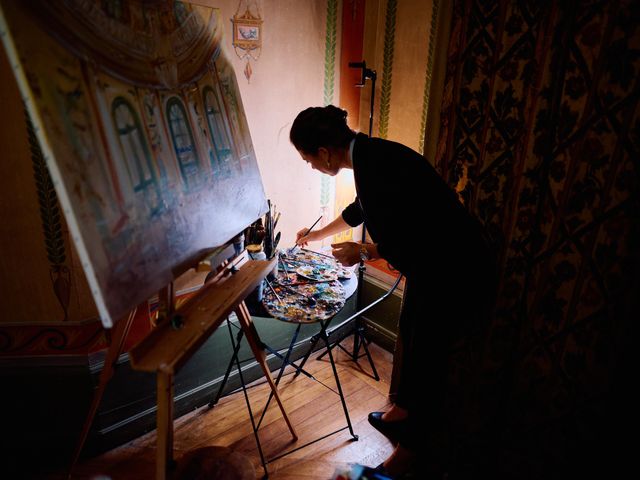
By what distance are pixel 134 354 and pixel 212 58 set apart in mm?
1044

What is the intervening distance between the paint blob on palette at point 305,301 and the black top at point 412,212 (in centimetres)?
34

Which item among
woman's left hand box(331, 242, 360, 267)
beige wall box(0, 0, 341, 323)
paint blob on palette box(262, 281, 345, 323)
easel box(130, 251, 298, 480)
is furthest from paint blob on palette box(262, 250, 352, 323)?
beige wall box(0, 0, 341, 323)

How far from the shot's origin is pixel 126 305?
963mm

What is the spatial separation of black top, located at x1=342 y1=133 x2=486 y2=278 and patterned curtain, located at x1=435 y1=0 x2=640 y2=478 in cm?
25

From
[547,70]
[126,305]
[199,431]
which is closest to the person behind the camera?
[126,305]

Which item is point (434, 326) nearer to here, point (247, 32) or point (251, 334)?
point (251, 334)

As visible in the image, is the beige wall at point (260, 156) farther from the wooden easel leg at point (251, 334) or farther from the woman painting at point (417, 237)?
the wooden easel leg at point (251, 334)

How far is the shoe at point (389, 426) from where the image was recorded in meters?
1.83

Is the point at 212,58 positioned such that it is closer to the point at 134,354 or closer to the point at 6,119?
the point at 6,119

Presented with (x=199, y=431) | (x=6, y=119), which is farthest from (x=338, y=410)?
(x=6, y=119)

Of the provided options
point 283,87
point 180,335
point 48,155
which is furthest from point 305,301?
point 283,87

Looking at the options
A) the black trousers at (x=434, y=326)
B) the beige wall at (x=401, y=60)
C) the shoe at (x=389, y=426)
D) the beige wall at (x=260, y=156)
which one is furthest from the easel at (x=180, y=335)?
the beige wall at (x=401, y=60)

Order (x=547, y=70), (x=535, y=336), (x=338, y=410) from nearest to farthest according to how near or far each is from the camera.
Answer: (x=547, y=70) → (x=535, y=336) → (x=338, y=410)

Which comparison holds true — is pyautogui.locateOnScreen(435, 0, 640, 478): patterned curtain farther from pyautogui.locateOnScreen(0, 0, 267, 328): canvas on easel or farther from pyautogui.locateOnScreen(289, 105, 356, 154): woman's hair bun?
pyautogui.locateOnScreen(0, 0, 267, 328): canvas on easel
